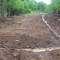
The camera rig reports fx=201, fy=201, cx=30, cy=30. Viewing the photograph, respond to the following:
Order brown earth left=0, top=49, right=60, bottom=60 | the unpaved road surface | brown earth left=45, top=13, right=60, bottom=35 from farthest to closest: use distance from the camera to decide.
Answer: brown earth left=45, top=13, right=60, bottom=35
the unpaved road surface
brown earth left=0, top=49, right=60, bottom=60

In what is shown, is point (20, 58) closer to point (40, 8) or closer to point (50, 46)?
point (50, 46)

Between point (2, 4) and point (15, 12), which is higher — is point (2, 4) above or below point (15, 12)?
above

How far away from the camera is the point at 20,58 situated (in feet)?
34.0

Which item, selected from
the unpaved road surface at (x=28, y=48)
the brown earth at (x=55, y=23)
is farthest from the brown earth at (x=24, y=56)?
the brown earth at (x=55, y=23)

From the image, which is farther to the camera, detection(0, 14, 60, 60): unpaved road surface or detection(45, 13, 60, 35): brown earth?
detection(45, 13, 60, 35): brown earth

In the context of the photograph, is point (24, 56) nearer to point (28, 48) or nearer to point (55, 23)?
point (28, 48)

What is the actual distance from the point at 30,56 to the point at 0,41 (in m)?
4.43

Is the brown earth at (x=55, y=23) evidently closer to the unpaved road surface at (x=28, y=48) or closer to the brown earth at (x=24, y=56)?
the unpaved road surface at (x=28, y=48)

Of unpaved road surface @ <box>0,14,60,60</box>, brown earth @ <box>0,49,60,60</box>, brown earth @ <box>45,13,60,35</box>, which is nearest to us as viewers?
brown earth @ <box>0,49,60,60</box>

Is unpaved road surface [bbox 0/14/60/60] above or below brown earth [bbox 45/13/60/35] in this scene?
above

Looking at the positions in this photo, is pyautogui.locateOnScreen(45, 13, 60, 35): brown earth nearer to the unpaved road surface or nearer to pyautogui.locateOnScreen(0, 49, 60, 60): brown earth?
the unpaved road surface

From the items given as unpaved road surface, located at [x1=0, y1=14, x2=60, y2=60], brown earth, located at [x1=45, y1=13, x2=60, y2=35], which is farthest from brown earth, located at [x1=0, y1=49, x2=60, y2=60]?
brown earth, located at [x1=45, y1=13, x2=60, y2=35]

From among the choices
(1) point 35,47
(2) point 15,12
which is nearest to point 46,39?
(1) point 35,47

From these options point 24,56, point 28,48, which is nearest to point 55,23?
point 28,48
